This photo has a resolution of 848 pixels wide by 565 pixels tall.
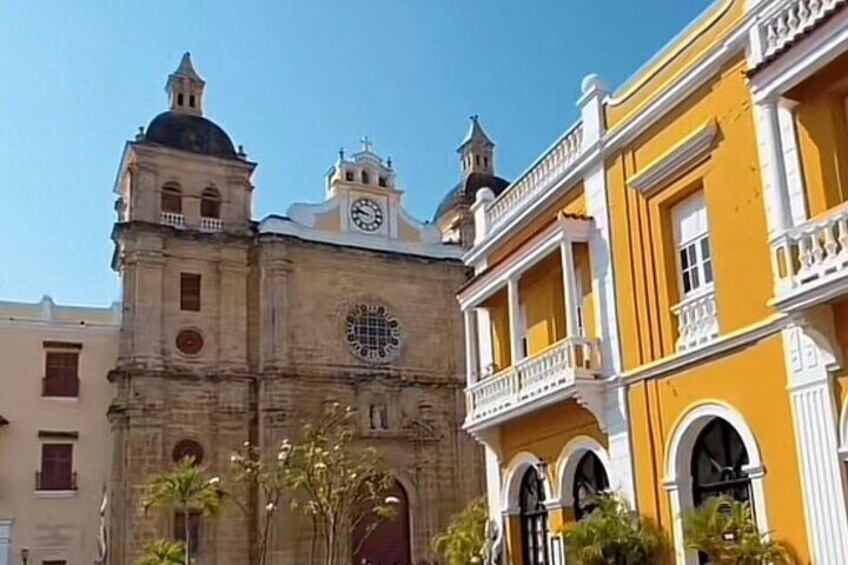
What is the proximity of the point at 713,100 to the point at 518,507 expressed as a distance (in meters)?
7.54

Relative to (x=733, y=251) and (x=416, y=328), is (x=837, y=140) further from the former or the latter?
(x=416, y=328)

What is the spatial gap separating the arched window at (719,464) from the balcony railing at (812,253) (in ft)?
7.74

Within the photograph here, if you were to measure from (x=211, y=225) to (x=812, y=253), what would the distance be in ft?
73.9

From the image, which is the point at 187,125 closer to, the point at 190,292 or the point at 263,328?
the point at 190,292

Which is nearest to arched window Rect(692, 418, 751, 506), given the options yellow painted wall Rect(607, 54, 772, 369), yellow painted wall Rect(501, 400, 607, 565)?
yellow painted wall Rect(607, 54, 772, 369)

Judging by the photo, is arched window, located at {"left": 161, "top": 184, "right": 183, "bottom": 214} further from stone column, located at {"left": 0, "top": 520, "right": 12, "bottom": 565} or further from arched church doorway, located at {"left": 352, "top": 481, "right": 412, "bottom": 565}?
arched church doorway, located at {"left": 352, "top": 481, "right": 412, "bottom": 565}

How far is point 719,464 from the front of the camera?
11.2 m

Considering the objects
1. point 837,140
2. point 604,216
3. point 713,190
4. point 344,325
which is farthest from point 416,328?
point 837,140

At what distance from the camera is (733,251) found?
1091 cm

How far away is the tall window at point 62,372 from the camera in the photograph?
2644 centimetres

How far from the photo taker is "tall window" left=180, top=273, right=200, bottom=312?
92.7ft

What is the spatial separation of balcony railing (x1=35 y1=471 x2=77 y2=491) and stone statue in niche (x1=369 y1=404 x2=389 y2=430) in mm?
8623

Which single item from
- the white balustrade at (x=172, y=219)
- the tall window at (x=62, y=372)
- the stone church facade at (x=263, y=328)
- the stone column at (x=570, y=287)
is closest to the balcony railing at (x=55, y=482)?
the stone church facade at (x=263, y=328)

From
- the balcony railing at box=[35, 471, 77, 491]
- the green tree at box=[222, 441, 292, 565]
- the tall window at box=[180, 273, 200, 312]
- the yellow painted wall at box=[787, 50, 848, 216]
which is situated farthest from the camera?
the tall window at box=[180, 273, 200, 312]
